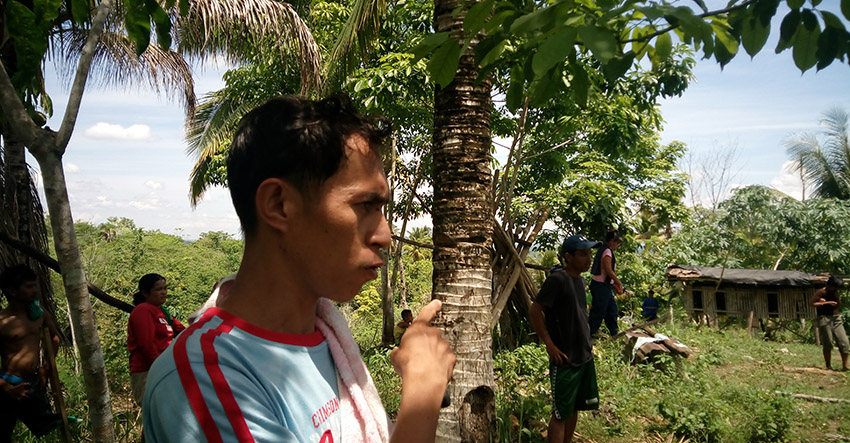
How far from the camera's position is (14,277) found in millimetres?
4223

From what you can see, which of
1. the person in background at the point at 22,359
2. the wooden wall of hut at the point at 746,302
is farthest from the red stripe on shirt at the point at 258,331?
the wooden wall of hut at the point at 746,302

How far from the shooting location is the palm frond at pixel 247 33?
7.16 m

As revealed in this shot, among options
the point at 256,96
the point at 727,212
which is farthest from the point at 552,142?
the point at 727,212

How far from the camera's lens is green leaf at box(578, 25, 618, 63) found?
149 centimetres

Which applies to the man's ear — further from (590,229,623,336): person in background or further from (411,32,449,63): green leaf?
(590,229,623,336): person in background

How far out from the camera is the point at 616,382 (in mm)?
6871

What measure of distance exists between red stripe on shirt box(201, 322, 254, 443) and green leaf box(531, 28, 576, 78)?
1.14 meters

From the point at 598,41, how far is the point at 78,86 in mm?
2411

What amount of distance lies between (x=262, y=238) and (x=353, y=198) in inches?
7.5

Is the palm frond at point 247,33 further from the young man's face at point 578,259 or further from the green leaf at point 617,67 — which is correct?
the green leaf at point 617,67

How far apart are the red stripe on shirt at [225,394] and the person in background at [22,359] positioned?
163 inches

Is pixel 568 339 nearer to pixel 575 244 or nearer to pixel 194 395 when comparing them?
pixel 575 244

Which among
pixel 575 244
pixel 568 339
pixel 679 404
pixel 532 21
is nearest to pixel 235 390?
pixel 532 21

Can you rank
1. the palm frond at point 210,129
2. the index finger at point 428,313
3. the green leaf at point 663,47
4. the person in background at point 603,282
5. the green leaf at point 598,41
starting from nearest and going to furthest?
the index finger at point 428,313, the green leaf at point 598,41, the green leaf at point 663,47, the person in background at point 603,282, the palm frond at point 210,129
